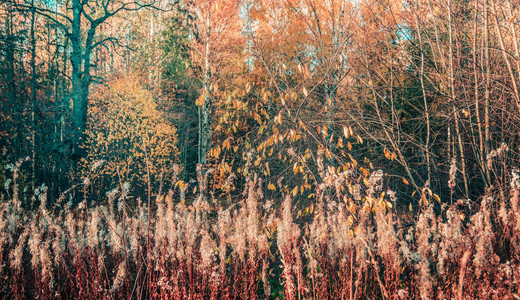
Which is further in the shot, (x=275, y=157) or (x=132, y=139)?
(x=132, y=139)

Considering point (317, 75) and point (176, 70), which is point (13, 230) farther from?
point (176, 70)

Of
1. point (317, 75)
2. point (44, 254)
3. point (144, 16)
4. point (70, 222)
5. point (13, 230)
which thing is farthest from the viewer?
point (144, 16)

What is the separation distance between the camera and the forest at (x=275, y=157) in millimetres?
2471

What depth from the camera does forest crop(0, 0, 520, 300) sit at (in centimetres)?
247

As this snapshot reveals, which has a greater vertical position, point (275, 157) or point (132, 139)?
point (132, 139)

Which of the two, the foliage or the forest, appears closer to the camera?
the forest

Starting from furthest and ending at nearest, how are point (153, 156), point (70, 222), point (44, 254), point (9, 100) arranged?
point (153, 156)
point (9, 100)
point (70, 222)
point (44, 254)

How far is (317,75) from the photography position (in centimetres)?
483

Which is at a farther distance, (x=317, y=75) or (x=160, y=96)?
(x=160, y=96)

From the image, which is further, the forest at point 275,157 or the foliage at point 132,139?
the foliage at point 132,139

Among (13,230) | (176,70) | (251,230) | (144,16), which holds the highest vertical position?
(144,16)

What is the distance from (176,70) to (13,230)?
40.6ft

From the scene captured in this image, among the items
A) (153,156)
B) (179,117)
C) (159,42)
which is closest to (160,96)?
(179,117)

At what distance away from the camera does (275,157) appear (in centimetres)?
364
